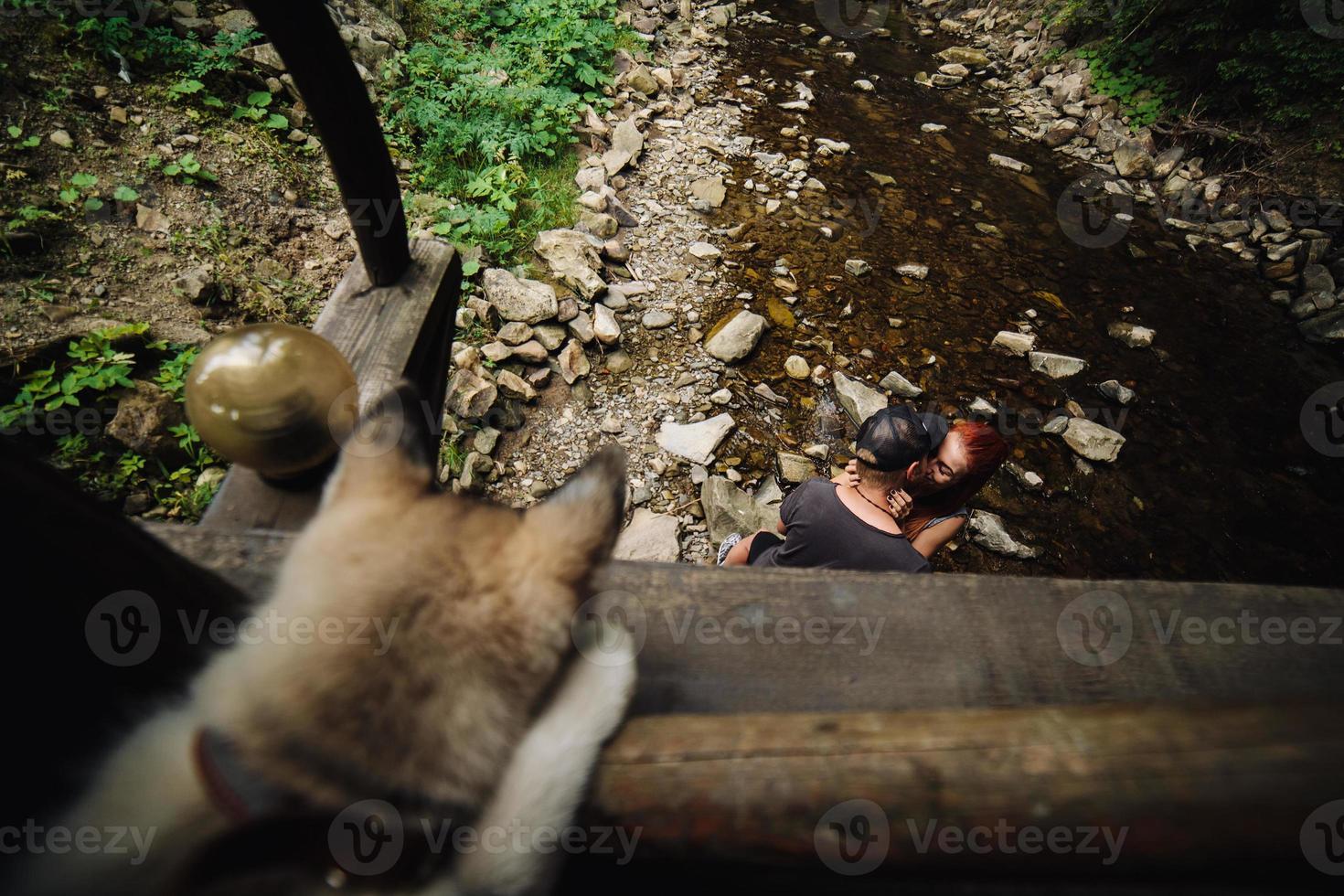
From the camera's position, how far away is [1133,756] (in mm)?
736

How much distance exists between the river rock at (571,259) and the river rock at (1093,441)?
324 cm

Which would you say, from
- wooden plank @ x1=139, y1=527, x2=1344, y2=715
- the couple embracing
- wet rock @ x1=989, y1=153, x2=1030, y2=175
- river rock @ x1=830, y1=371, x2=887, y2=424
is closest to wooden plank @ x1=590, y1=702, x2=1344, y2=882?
wooden plank @ x1=139, y1=527, x2=1344, y2=715

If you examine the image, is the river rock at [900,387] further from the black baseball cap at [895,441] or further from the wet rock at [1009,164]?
the wet rock at [1009,164]

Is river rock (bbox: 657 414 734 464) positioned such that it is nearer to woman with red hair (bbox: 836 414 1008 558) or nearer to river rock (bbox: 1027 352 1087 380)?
woman with red hair (bbox: 836 414 1008 558)

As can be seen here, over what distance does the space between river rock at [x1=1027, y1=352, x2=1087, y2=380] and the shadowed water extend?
7 cm

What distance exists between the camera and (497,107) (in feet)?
14.1

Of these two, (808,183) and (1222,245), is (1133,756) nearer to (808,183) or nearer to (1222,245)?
(808,183)

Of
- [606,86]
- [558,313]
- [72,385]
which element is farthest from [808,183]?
[72,385]

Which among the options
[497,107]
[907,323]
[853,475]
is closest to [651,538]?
[853,475]

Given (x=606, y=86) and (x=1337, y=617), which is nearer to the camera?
(x=1337, y=617)

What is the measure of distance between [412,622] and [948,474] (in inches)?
97.1

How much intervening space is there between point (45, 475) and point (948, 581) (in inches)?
60.1

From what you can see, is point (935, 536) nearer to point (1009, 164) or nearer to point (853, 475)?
point (853, 475)

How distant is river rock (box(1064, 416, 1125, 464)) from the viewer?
12.0 feet
